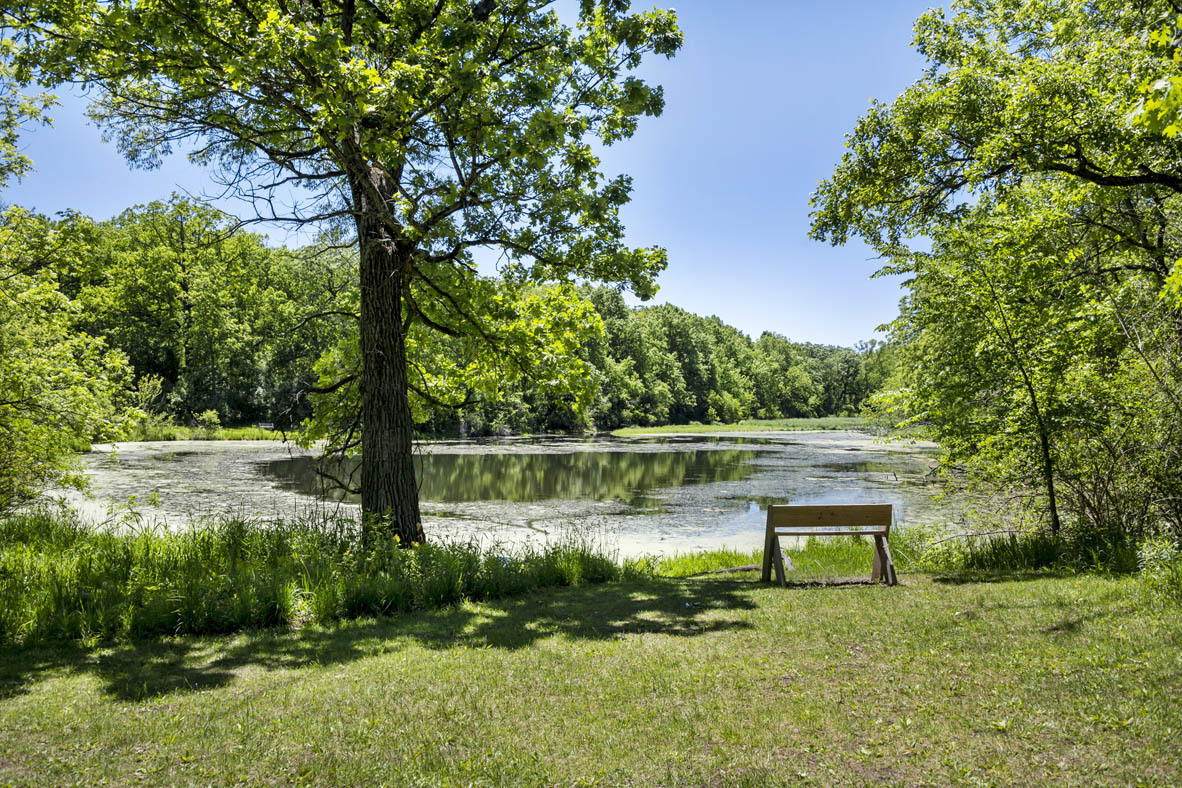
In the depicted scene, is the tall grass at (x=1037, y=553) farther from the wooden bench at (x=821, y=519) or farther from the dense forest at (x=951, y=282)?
the wooden bench at (x=821, y=519)

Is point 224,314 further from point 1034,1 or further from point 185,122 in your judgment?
point 1034,1

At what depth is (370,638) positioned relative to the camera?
580 cm

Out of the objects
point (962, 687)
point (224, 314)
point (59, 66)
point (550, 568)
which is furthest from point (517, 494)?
point (224, 314)

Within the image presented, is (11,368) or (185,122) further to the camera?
(11,368)

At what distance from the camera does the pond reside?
47.6 feet

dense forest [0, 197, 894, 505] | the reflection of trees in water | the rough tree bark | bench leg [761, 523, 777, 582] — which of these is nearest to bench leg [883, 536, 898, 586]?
bench leg [761, 523, 777, 582]

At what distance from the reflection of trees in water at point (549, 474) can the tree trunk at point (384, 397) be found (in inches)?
294

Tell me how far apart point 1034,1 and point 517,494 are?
1770cm

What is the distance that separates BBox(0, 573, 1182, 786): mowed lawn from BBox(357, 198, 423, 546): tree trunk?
2767 mm

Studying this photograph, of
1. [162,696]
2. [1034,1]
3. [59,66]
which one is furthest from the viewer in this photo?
[1034,1]

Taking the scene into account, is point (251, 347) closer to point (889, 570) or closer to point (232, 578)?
point (232, 578)

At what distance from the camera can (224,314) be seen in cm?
4888

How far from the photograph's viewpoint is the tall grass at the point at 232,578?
5.89 meters

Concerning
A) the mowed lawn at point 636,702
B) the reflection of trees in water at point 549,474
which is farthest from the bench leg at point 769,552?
the reflection of trees in water at point 549,474
